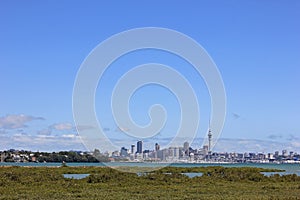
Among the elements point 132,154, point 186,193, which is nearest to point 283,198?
point 186,193

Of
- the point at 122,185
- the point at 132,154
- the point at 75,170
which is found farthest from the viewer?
the point at 75,170

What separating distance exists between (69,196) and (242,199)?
1074 cm

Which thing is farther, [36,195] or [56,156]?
[56,156]

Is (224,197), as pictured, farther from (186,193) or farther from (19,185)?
(19,185)

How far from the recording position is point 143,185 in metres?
42.8

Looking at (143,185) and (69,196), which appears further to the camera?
(143,185)

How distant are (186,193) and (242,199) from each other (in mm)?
5449

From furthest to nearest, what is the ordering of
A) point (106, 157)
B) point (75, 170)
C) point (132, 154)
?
1. point (75, 170)
2. point (132, 154)
3. point (106, 157)

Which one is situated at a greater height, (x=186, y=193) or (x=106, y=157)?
(x=106, y=157)

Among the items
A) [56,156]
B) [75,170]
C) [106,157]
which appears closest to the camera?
[106,157]

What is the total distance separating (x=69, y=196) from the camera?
107ft

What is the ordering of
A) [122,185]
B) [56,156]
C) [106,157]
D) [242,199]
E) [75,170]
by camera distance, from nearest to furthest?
[242,199]
[106,157]
[122,185]
[75,170]
[56,156]

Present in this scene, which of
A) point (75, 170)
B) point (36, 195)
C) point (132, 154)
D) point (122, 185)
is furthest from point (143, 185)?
point (75, 170)

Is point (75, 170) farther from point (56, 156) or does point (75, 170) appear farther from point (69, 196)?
point (56, 156)
